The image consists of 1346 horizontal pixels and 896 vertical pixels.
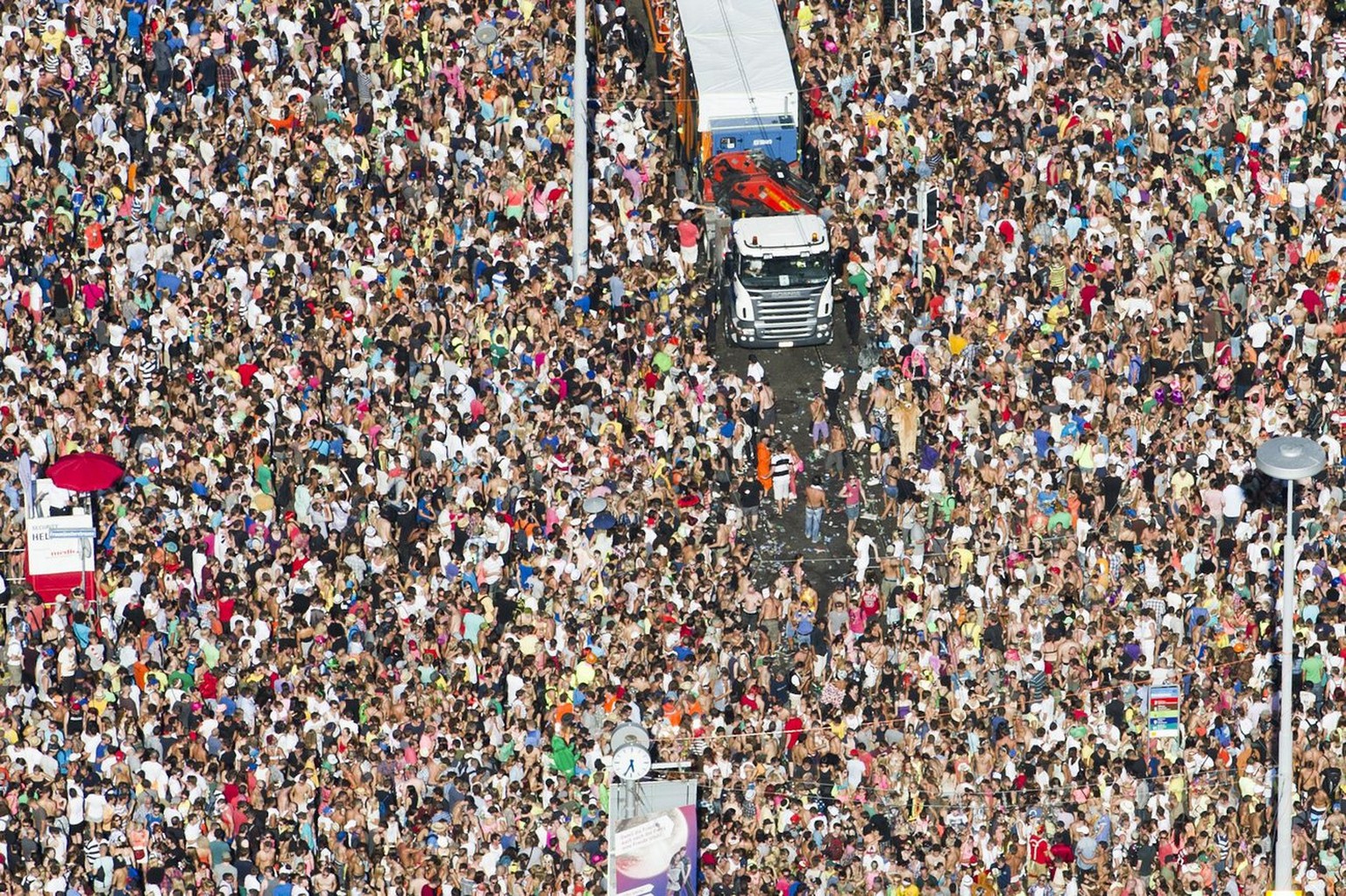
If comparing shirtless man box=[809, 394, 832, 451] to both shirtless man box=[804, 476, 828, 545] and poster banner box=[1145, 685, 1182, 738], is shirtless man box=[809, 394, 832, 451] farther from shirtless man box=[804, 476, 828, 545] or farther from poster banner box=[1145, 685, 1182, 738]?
poster banner box=[1145, 685, 1182, 738]

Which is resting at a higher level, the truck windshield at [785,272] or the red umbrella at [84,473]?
the truck windshield at [785,272]

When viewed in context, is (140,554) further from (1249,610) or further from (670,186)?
(1249,610)

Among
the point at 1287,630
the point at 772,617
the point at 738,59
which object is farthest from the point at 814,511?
the point at 1287,630

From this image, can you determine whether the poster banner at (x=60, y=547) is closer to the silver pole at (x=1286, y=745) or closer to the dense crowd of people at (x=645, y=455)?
the dense crowd of people at (x=645, y=455)

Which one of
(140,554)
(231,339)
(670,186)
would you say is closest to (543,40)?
(670,186)

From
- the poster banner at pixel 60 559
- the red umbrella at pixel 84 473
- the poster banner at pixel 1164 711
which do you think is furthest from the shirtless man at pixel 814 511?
the poster banner at pixel 60 559

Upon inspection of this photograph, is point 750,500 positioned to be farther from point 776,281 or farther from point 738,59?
point 738,59

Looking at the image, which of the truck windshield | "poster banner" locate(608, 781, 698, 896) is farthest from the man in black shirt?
"poster banner" locate(608, 781, 698, 896)
